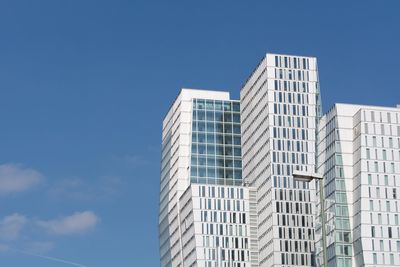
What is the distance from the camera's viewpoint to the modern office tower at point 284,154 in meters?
155

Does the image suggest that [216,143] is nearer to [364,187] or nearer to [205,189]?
[205,189]

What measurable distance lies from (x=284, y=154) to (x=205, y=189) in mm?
15418

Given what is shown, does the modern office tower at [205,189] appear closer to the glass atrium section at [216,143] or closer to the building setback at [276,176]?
the glass atrium section at [216,143]

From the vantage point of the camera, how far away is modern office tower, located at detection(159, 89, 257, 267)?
16238 cm

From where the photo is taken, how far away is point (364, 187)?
139250 mm

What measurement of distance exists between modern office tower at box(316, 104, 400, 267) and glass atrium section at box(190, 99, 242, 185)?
3114 cm

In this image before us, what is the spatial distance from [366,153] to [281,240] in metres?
22.7

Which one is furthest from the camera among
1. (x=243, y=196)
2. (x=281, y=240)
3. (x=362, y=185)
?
(x=243, y=196)

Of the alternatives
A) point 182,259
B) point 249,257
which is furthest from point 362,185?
point 182,259

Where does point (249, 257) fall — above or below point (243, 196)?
below

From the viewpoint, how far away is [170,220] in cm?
17825

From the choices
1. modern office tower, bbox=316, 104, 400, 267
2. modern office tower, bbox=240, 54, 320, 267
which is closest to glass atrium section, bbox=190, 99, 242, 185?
modern office tower, bbox=240, 54, 320, 267

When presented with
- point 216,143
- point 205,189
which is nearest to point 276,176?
point 205,189

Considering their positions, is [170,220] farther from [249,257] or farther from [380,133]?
[380,133]
